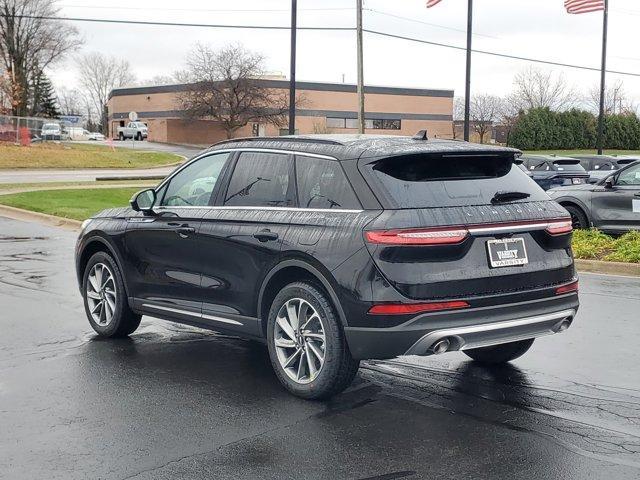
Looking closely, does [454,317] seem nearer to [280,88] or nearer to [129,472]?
[129,472]

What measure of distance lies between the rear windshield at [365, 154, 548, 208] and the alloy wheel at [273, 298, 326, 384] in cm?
97

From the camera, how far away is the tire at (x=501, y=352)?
255 inches

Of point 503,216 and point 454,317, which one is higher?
point 503,216

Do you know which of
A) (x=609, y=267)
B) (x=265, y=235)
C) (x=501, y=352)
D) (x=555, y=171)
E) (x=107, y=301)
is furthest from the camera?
(x=555, y=171)

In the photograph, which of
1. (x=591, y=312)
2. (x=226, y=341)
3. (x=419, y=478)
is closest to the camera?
(x=419, y=478)

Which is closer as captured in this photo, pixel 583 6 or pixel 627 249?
pixel 627 249

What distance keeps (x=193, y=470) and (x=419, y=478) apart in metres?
1.19

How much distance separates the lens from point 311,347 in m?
5.65

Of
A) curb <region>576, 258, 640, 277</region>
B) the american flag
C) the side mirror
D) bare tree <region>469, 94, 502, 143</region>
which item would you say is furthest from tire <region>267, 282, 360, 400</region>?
bare tree <region>469, 94, 502, 143</region>

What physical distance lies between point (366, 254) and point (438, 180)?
0.78 metres

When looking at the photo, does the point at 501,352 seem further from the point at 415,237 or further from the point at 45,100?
the point at 45,100

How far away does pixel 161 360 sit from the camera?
6852mm

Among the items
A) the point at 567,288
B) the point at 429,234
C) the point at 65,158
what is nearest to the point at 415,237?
the point at 429,234

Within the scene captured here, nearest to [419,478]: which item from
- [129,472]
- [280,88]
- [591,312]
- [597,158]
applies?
[129,472]
